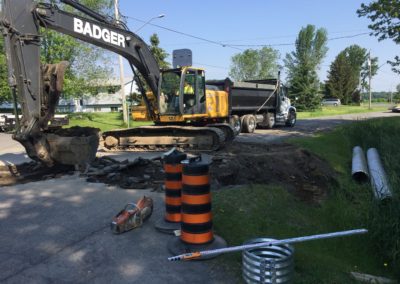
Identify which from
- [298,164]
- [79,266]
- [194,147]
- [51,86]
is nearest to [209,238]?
[79,266]

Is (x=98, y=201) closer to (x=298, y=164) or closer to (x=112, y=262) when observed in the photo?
(x=112, y=262)

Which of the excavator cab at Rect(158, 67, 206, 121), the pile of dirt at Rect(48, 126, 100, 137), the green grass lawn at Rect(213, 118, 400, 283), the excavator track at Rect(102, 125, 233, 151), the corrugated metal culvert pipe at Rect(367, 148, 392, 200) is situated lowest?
the green grass lawn at Rect(213, 118, 400, 283)

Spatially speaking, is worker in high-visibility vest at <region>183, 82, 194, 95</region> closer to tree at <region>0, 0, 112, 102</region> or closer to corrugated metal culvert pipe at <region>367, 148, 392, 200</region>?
corrugated metal culvert pipe at <region>367, 148, 392, 200</region>

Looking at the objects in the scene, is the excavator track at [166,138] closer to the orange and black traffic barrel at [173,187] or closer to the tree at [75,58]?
the orange and black traffic barrel at [173,187]

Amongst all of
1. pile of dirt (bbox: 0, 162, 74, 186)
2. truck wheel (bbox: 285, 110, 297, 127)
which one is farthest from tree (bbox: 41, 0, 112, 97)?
pile of dirt (bbox: 0, 162, 74, 186)

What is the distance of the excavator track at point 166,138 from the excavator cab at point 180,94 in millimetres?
567

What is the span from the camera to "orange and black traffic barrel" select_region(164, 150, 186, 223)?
5.91 metres

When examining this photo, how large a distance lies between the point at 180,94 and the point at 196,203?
29.7 ft

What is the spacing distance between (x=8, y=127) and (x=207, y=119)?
16.7 meters

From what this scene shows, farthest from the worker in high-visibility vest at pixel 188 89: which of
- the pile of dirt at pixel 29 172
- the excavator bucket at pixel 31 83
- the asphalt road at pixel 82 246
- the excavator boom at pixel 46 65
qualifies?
the asphalt road at pixel 82 246

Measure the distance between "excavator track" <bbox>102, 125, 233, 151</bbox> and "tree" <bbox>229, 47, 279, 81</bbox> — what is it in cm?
6610

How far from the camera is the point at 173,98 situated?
14.2 meters

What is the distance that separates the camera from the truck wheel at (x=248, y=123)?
20891 mm

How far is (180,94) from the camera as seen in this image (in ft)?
45.4
